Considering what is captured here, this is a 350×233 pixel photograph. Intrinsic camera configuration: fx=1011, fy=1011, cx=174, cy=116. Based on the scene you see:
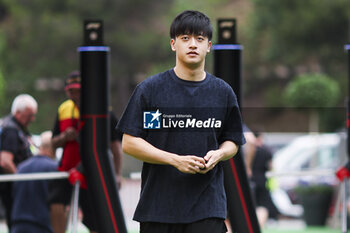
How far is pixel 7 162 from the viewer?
10414 mm

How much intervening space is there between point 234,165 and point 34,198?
83.1 inches

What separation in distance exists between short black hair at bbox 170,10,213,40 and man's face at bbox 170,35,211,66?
0.08ft

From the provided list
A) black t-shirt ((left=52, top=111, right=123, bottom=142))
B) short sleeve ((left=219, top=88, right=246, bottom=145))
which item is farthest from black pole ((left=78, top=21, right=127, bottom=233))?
short sleeve ((left=219, top=88, right=246, bottom=145))

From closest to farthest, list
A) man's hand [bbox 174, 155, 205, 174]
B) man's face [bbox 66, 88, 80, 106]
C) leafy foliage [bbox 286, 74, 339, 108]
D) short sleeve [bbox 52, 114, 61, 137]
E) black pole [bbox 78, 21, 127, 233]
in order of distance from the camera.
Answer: man's hand [bbox 174, 155, 205, 174], black pole [bbox 78, 21, 127, 233], man's face [bbox 66, 88, 80, 106], short sleeve [bbox 52, 114, 61, 137], leafy foliage [bbox 286, 74, 339, 108]

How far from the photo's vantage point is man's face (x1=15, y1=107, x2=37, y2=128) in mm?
10624

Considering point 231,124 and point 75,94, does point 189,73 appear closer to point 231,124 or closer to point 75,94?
point 231,124

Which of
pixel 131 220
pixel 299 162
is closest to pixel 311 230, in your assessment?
pixel 299 162

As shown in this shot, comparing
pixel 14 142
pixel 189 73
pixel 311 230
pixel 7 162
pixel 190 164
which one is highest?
pixel 189 73

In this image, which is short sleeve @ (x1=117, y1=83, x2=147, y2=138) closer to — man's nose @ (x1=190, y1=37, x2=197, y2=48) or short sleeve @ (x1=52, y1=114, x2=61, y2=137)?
man's nose @ (x1=190, y1=37, x2=197, y2=48)

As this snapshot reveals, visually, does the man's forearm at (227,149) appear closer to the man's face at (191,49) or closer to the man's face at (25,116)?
the man's face at (191,49)

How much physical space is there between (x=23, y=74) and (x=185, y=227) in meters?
42.6

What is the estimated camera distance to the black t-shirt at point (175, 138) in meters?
5.02

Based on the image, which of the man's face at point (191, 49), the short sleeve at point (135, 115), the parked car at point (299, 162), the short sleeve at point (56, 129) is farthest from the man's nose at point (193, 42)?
the parked car at point (299, 162)

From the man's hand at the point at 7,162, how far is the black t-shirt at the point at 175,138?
551cm
